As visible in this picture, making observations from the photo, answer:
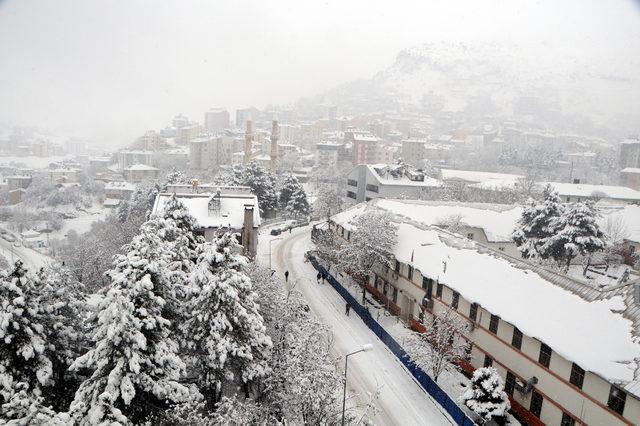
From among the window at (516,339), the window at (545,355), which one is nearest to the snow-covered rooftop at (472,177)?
the window at (516,339)

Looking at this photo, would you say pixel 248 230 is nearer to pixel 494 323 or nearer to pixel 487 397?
pixel 494 323

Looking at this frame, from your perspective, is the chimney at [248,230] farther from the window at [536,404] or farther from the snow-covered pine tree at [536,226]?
the snow-covered pine tree at [536,226]

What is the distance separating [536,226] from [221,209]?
31336 mm

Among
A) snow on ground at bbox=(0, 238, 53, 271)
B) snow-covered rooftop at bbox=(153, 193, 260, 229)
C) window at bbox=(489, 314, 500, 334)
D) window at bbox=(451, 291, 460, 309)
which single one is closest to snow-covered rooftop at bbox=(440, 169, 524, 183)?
snow-covered rooftop at bbox=(153, 193, 260, 229)

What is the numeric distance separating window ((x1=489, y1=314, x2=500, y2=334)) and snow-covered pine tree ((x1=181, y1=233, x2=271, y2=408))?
1325 cm

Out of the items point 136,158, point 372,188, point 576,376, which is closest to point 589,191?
point 372,188

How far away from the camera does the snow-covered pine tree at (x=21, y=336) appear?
1823 centimetres

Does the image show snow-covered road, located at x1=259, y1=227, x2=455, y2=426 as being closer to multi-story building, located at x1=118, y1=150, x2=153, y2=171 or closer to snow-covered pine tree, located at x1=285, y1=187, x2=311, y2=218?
snow-covered pine tree, located at x1=285, y1=187, x2=311, y2=218

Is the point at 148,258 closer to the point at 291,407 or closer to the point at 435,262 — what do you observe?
the point at 291,407

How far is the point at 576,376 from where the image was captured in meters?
21.4

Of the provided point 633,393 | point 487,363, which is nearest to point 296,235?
point 487,363

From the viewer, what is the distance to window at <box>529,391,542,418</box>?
23.5 meters

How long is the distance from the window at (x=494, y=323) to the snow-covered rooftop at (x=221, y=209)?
21702 millimetres

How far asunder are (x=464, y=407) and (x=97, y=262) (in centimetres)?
3763
